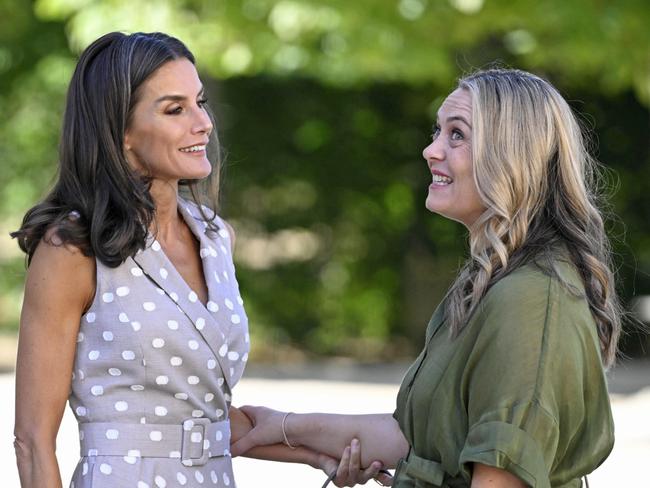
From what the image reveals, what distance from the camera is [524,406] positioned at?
276 centimetres

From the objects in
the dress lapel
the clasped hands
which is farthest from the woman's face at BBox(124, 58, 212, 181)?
the clasped hands

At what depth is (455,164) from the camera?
10.2 ft

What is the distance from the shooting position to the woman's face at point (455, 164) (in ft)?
10.1

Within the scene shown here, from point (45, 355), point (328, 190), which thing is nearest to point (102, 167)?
point (45, 355)

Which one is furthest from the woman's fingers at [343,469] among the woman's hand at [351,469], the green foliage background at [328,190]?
the green foliage background at [328,190]

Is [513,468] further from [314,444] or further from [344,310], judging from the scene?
[344,310]

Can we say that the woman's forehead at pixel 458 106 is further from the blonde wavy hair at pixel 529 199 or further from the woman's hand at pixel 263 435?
the woman's hand at pixel 263 435

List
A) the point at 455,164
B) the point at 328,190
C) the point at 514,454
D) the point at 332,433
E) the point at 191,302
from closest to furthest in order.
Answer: the point at 514,454 → the point at 455,164 → the point at 191,302 → the point at 332,433 → the point at 328,190

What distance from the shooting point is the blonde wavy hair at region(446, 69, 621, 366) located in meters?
2.95

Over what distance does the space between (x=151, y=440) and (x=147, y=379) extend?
0.16 m

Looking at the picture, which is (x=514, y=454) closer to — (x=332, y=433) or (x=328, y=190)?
(x=332, y=433)

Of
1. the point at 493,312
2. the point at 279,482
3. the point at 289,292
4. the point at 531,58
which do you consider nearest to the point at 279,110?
the point at 289,292

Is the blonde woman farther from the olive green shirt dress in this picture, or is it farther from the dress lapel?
the dress lapel

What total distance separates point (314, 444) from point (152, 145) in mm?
995
